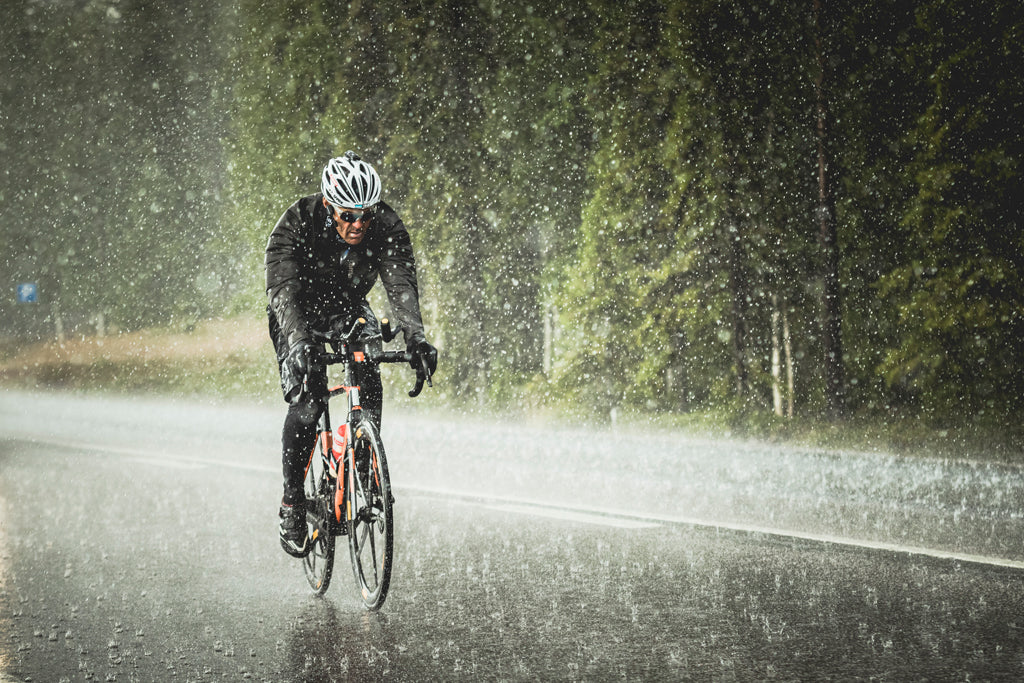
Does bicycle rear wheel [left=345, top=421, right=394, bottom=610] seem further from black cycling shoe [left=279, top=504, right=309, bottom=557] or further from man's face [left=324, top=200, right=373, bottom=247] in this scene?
man's face [left=324, top=200, right=373, bottom=247]

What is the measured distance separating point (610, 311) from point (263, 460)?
6.68 meters

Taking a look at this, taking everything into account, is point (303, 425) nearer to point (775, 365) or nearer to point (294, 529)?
point (294, 529)

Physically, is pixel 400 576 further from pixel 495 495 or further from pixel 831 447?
pixel 831 447

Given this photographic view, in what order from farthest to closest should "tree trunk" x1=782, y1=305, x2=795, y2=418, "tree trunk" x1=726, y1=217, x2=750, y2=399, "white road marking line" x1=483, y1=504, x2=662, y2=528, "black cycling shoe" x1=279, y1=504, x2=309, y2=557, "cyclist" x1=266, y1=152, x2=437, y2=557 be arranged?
"tree trunk" x1=782, y1=305, x2=795, y2=418, "tree trunk" x1=726, y1=217, x2=750, y2=399, "white road marking line" x1=483, y1=504, x2=662, y2=528, "black cycling shoe" x1=279, y1=504, x2=309, y2=557, "cyclist" x1=266, y1=152, x2=437, y2=557

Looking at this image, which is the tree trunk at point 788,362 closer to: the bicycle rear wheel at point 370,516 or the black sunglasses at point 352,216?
the bicycle rear wheel at point 370,516

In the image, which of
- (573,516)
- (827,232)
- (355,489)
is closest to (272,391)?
(827,232)

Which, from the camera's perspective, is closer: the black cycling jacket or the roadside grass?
the black cycling jacket

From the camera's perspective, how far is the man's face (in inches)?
223

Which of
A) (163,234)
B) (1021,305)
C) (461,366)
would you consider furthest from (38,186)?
(1021,305)

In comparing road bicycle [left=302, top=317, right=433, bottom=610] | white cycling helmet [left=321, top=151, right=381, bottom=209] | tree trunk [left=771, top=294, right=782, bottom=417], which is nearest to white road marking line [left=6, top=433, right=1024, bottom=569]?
road bicycle [left=302, top=317, right=433, bottom=610]

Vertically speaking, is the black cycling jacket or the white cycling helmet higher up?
the white cycling helmet

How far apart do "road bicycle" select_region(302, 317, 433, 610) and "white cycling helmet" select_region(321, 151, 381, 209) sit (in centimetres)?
59

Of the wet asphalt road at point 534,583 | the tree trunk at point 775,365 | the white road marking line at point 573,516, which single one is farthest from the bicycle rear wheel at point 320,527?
the tree trunk at point 775,365

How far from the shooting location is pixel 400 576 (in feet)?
21.9
